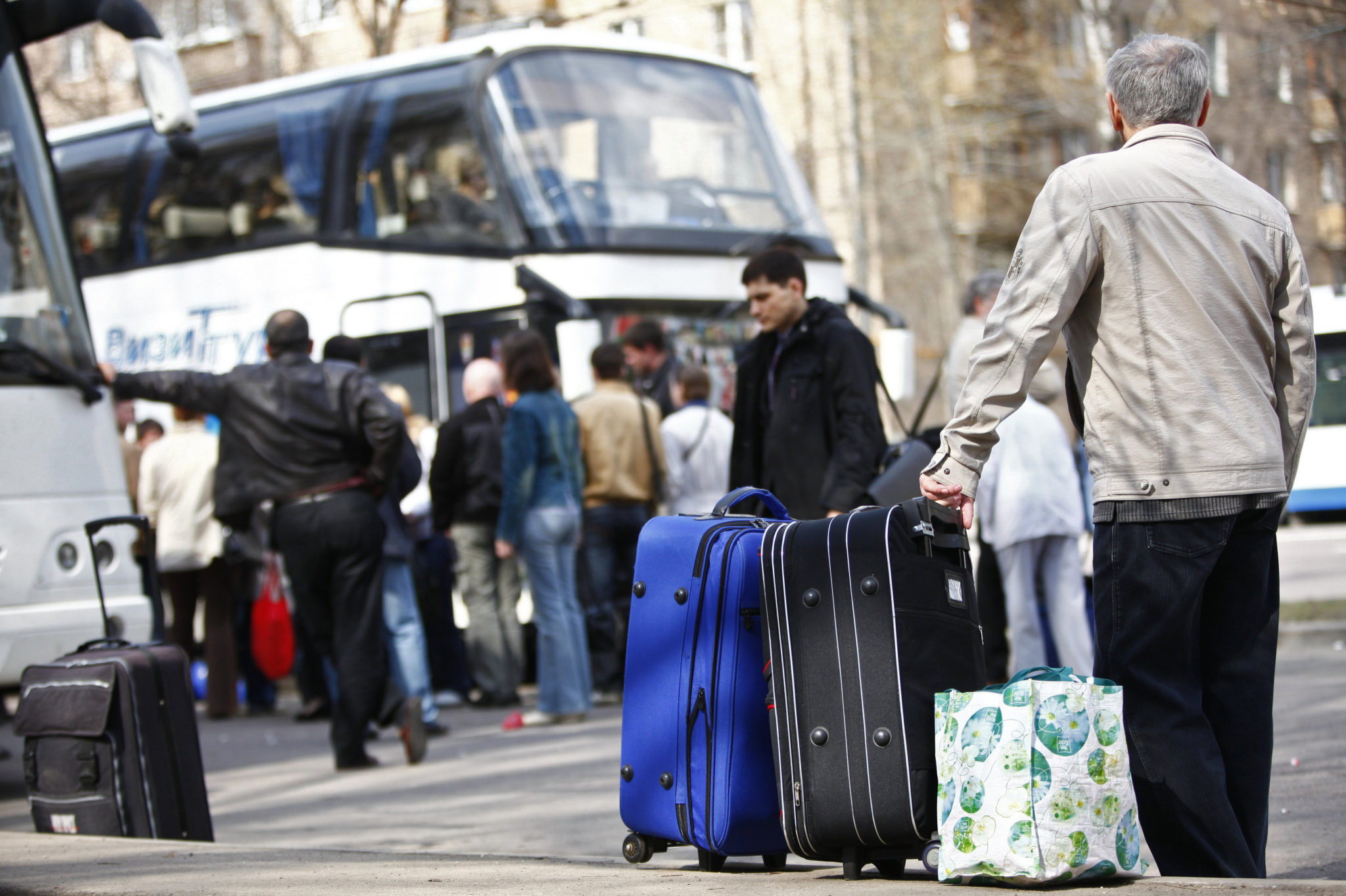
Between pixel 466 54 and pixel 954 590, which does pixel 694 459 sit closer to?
pixel 466 54

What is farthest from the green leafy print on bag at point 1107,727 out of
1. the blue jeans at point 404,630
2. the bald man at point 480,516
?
the bald man at point 480,516

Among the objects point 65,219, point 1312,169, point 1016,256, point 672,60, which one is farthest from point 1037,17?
point 1016,256

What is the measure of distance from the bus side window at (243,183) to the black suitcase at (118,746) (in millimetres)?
7905

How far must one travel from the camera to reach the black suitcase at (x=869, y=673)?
3723 mm

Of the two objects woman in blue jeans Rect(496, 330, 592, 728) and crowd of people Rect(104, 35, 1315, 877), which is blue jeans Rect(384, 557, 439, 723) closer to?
crowd of people Rect(104, 35, 1315, 877)

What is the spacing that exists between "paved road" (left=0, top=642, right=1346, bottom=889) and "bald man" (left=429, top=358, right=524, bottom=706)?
2.01 feet

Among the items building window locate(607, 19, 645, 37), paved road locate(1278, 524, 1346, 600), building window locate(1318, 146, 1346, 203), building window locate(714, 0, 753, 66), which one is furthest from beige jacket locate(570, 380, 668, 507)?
building window locate(714, 0, 753, 66)

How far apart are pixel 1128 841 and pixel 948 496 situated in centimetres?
81

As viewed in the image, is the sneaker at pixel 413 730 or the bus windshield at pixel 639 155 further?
the bus windshield at pixel 639 155

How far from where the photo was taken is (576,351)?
1156 centimetres

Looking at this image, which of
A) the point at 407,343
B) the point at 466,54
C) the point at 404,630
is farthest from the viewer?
the point at 466,54

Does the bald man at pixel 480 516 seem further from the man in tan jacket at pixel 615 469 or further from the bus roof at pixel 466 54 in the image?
the bus roof at pixel 466 54

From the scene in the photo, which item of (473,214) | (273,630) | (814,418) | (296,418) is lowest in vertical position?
(273,630)

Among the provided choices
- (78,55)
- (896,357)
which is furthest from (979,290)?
(78,55)
